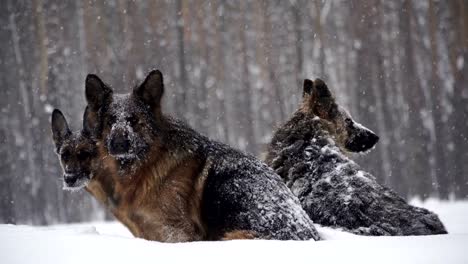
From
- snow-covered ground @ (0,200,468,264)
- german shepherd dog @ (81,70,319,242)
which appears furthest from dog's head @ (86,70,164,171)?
snow-covered ground @ (0,200,468,264)

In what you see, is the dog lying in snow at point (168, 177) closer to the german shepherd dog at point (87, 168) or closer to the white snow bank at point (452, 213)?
the german shepherd dog at point (87, 168)

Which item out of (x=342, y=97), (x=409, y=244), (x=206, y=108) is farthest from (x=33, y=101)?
(x=409, y=244)

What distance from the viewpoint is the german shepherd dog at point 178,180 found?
3547 millimetres

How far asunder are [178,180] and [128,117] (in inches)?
22.9

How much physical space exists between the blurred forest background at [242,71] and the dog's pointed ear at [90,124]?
4.88m

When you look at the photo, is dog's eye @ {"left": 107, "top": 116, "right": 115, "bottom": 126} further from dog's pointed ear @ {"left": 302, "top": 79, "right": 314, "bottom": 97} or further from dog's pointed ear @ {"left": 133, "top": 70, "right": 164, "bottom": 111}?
dog's pointed ear @ {"left": 302, "top": 79, "right": 314, "bottom": 97}

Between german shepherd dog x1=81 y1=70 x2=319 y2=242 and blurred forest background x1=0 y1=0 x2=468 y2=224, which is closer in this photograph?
german shepherd dog x1=81 y1=70 x2=319 y2=242

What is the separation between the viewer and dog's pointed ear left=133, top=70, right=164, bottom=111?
4082 millimetres

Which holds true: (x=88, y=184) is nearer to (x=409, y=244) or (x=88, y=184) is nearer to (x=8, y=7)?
(x=409, y=244)

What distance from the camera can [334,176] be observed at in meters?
4.54

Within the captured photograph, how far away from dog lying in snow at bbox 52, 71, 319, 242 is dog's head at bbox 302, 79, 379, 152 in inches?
71.0

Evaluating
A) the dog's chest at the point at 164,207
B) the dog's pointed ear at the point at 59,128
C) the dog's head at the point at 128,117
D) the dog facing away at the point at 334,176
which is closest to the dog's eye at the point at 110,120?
the dog's head at the point at 128,117

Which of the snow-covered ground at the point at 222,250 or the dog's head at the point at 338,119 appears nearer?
the snow-covered ground at the point at 222,250

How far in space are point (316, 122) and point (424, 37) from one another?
14.2 ft
